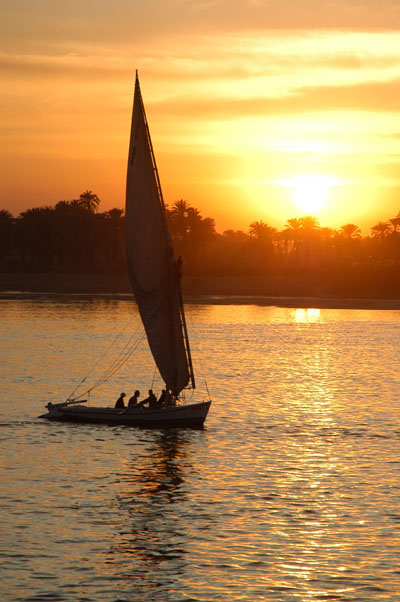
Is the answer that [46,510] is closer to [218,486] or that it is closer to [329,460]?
[218,486]

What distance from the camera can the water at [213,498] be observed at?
2486 centimetres

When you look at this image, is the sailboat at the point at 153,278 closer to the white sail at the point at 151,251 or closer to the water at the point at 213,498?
the white sail at the point at 151,251

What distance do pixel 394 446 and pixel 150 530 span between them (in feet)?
61.4

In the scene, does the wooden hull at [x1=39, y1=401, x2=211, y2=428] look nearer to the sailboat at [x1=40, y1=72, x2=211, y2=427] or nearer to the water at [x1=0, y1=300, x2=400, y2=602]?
the sailboat at [x1=40, y1=72, x2=211, y2=427]

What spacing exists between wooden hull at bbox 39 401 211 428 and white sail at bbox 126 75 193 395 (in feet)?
5.38

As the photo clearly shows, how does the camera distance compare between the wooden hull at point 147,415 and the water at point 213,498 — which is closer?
the water at point 213,498

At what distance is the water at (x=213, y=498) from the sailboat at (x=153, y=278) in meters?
0.93

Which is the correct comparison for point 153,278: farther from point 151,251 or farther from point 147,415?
point 147,415

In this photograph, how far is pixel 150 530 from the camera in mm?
29359

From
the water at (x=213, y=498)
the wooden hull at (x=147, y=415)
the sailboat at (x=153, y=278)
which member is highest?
the sailboat at (x=153, y=278)

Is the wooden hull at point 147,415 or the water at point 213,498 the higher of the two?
the wooden hull at point 147,415

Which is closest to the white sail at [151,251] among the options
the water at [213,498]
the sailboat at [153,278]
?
the sailboat at [153,278]

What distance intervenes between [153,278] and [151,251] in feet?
4.38

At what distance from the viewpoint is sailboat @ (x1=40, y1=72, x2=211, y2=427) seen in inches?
1809
